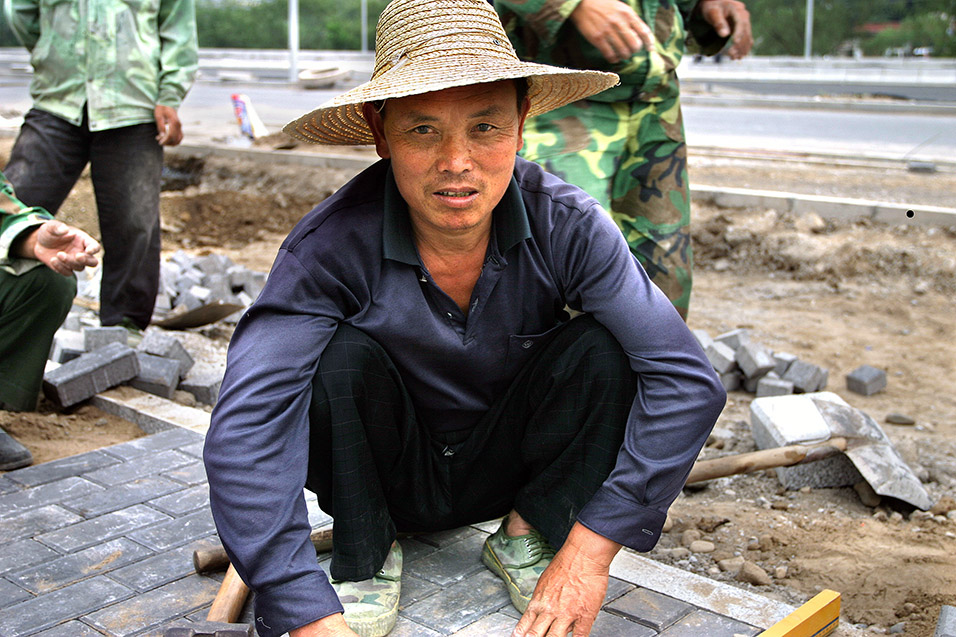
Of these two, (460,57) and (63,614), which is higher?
(460,57)

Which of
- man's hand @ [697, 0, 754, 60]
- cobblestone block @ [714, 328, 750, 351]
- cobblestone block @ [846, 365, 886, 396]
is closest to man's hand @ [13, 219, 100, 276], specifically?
man's hand @ [697, 0, 754, 60]

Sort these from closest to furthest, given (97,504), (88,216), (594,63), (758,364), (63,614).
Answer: (63,614)
(97,504)
(594,63)
(758,364)
(88,216)

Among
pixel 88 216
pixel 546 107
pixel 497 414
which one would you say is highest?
pixel 546 107

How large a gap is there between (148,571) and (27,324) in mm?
1202

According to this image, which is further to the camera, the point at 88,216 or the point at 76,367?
the point at 88,216

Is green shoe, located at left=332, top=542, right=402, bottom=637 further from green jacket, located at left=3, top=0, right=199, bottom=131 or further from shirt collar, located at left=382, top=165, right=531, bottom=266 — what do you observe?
Answer: green jacket, located at left=3, top=0, right=199, bottom=131

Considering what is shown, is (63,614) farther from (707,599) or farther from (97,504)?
(707,599)

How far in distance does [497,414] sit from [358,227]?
23.5 inches

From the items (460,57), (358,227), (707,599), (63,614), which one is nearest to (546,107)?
(460,57)

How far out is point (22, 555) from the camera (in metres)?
2.76

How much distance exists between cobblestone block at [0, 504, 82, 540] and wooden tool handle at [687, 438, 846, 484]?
2006 mm

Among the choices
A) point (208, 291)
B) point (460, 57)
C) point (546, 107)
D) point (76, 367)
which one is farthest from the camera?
point (208, 291)

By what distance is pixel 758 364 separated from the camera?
466 cm

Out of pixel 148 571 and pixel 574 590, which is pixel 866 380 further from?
pixel 148 571
